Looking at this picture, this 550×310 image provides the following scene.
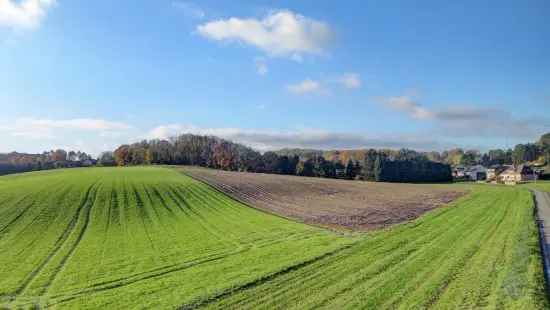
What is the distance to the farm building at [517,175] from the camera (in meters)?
110

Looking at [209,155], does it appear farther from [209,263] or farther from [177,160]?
[209,263]

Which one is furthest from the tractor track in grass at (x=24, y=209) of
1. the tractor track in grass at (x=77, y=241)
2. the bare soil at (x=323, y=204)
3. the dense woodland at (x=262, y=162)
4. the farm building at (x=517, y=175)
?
the farm building at (x=517, y=175)

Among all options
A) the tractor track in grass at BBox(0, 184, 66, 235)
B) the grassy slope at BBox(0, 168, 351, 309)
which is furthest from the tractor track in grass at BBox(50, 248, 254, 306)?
the tractor track in grass at BBox(0, 184, 66, 235)

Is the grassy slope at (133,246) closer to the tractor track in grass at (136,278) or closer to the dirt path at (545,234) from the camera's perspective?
the tractor track in grass at (136,278)

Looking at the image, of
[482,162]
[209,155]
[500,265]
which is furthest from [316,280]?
[482,162]

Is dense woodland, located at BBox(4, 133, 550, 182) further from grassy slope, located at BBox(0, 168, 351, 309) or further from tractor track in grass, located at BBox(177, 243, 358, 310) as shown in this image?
tractor track in grass, located at BBox(177, 243, 358, 310)

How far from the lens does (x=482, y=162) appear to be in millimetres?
Result: 198375

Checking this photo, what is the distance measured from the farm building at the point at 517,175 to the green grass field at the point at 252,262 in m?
93.5

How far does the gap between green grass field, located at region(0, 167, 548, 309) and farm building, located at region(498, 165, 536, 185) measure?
93.5 metres

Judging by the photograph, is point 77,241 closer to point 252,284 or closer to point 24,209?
point 24,209

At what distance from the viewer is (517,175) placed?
112812 mm

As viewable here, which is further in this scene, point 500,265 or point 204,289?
point 500,265

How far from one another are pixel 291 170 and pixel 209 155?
2634cm

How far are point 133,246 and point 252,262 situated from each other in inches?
334
